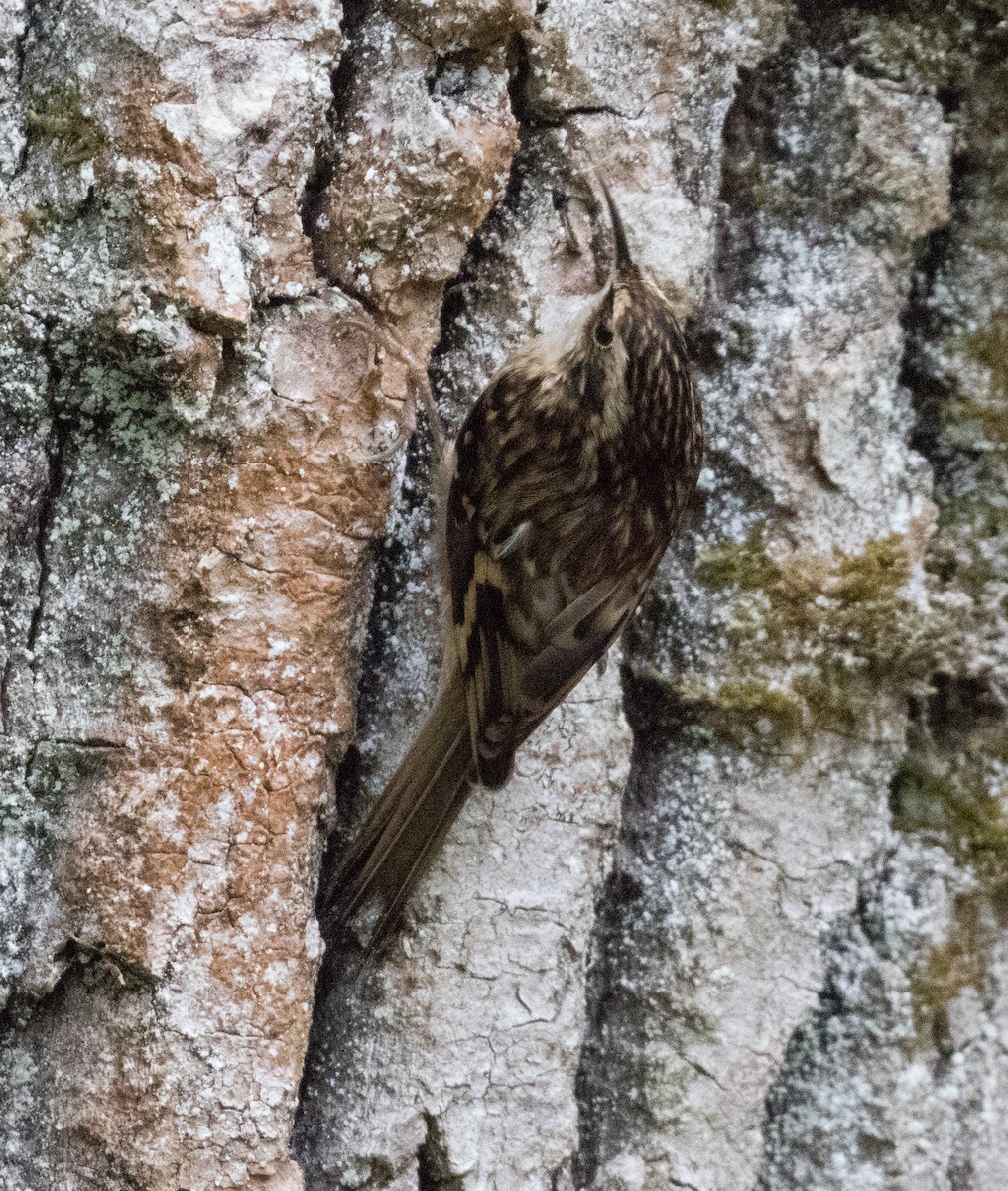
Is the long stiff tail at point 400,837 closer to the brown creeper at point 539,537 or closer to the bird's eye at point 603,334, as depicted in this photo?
the brown creeper at point 539,537

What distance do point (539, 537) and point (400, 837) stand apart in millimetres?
582

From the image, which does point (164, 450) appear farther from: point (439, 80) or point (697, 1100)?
point (697, 1100)

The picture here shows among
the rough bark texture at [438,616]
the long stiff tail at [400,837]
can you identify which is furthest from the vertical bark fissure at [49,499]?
the long stiff tail at [400,837]

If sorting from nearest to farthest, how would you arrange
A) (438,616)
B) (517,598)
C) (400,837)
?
1. (400,837)
2. (438,616)
3. (517,598)

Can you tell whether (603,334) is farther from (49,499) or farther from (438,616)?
(49,499)

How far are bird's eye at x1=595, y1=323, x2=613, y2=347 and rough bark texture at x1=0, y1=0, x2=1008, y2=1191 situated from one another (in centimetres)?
6

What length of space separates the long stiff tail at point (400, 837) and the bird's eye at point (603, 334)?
543 mm

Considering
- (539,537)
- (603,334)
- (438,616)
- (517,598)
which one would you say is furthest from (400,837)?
(603,334)

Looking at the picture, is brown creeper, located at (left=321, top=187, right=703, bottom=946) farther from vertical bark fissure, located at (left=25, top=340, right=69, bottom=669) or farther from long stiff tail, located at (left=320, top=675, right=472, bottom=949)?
vertical bark fissure, located at (left=25, top=340, right=69, bottom=669)

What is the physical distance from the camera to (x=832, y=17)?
167 cm

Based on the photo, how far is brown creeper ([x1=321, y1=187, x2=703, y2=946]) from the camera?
1518 mm

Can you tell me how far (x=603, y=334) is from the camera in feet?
5.52

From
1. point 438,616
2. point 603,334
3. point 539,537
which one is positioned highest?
point 603,334

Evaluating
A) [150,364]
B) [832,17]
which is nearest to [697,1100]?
[150,364]
